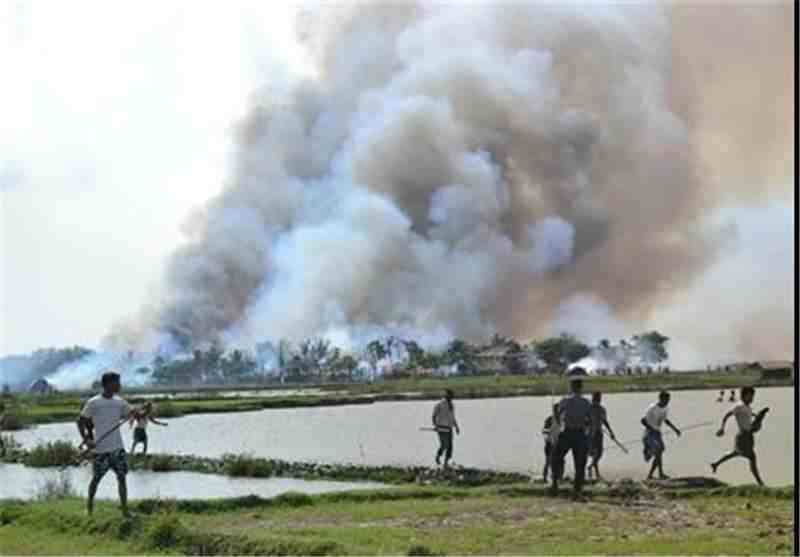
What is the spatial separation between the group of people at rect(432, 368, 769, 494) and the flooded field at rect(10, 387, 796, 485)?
6.56ft

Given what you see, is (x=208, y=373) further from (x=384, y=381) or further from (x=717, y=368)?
(x=717, y=368)

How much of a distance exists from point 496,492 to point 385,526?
3876mm

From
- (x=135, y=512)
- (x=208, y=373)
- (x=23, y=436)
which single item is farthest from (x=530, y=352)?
(x=135, y=512)

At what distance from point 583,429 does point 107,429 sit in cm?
616

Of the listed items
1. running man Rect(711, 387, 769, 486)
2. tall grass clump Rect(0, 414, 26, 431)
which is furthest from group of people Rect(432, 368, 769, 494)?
tall grass clump Rect(0, 414, 26, 431)

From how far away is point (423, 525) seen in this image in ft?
41.5

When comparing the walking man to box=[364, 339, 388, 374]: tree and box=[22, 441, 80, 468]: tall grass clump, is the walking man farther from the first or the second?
box=[364, 339, 388, 374]: tree

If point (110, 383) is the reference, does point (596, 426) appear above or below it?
below

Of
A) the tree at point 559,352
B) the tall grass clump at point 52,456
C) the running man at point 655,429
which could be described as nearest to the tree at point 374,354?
the tree at point 559,352

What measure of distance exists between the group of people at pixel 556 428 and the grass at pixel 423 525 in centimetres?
53

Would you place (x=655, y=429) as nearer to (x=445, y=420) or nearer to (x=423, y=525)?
(x=445, y=420)

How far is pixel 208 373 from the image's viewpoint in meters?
137

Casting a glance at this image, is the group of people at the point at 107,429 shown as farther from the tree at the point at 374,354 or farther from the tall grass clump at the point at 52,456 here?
the tree at the point at 374,354

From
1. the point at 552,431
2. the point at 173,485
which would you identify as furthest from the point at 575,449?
the point at 173,485
